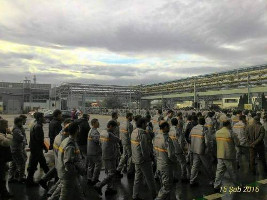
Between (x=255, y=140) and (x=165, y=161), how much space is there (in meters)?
4.41

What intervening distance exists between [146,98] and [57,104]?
770 inches

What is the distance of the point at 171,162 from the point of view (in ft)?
17.4

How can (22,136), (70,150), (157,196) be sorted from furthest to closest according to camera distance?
(22,136) → (157,196) → (70,150)

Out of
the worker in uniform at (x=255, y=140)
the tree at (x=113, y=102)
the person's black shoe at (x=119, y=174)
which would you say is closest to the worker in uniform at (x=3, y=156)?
the person's black shoe at (x=119, y=174)

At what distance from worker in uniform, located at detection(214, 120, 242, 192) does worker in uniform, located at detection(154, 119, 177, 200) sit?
5.24ft

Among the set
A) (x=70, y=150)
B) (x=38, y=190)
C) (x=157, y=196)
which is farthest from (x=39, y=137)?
(x=157, y=196)

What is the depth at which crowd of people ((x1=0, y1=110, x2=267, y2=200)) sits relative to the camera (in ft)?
14.8

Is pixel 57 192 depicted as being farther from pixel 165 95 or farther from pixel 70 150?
pixel 165 95

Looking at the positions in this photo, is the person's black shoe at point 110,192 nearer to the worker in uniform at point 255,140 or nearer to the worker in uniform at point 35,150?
the worker in uniform at point 35,150

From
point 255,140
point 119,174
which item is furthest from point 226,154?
point 119,174

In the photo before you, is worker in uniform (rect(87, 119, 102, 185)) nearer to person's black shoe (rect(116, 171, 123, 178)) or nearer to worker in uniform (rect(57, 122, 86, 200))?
person's black shoe (rect(116, 171, 123, 178))

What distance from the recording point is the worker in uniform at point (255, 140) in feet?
26.6

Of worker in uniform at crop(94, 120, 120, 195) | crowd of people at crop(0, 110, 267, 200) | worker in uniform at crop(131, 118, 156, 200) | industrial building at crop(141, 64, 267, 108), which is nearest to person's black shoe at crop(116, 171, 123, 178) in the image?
crowd of people at crop(0, 110, 267, 200)

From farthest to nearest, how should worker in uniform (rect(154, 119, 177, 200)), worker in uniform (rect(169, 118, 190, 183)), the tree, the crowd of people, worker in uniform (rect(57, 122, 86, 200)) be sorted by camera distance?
the tree → worker in uniform (rect(169, 118, 190, 183)) → worker in uniform (rect(154, 119, 177, 200)) → the crowd of people → worker in uniform (rect(57, 122, 86, 200))
